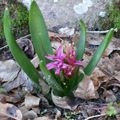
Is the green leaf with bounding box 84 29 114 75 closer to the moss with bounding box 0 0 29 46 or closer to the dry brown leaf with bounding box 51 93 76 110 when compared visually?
the dry brown leaf with bounding box 51 93 76 110

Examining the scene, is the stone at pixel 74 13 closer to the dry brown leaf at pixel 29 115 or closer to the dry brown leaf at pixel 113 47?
the dry brown leaf at pixel 113 47

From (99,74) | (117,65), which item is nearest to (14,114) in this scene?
(99,74)

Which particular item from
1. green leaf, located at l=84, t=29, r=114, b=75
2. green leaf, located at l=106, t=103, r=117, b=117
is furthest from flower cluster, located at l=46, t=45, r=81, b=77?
green leaf, located at l=106, t=103, r=117, b=117

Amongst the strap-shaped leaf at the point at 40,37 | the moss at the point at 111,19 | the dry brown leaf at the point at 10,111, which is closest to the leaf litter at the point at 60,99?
the dry brown leaf at the point at 10,111

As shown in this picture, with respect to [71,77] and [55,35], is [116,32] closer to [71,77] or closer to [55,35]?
[55,35]

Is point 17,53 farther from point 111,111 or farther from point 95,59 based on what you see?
point 111,111

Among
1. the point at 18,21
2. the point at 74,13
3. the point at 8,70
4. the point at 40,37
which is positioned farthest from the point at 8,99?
the point at 74,13
